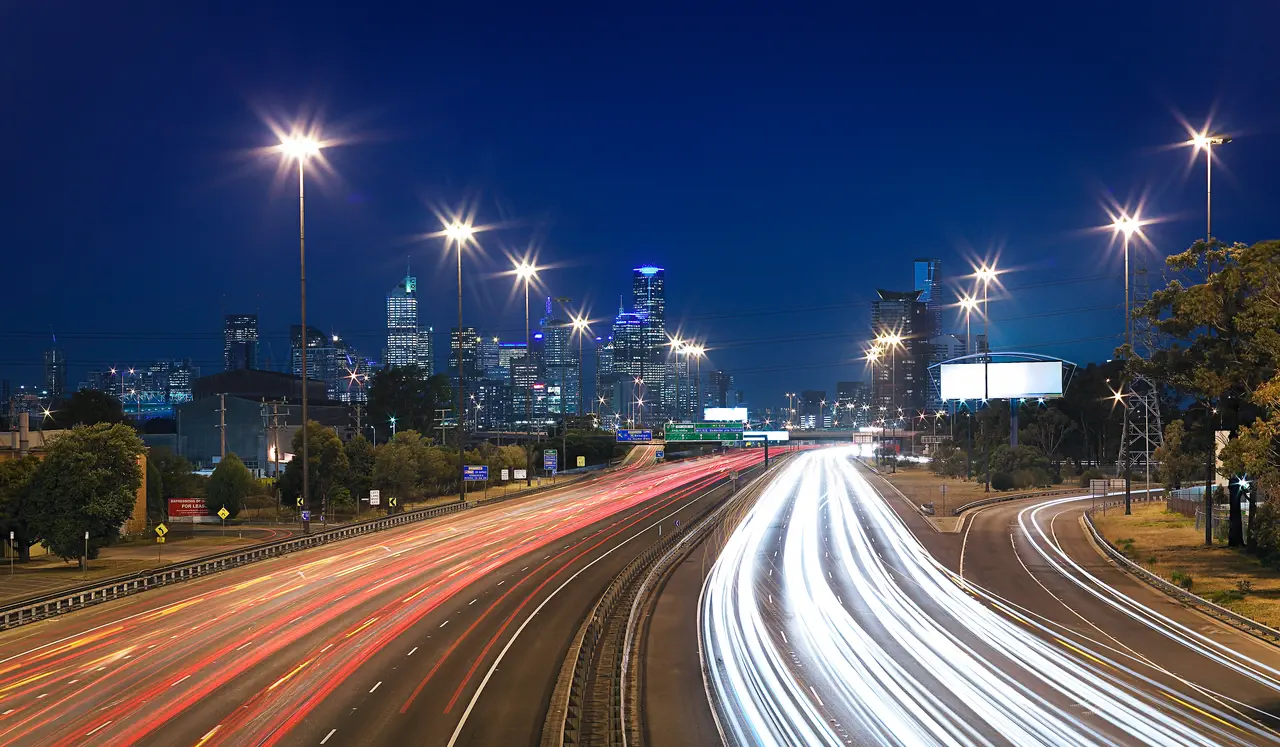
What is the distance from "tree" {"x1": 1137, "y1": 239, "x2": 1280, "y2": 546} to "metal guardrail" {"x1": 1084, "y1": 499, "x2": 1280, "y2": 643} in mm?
6129

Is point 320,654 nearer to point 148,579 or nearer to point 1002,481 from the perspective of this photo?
point 148,579

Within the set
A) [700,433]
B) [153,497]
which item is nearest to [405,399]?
[700,433]

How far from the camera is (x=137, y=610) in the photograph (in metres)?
34.0

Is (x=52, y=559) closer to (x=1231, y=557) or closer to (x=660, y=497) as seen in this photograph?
(x=660, y=497)

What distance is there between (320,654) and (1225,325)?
38125 millimetres

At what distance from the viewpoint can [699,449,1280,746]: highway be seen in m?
20.0

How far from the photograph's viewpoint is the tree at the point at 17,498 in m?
44.3

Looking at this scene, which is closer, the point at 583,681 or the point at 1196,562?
the point at 583,681

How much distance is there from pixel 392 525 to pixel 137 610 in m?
27.9

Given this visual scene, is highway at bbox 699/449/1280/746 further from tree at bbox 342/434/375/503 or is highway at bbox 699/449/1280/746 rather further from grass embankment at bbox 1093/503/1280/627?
tree at bbox 342/434/375/503

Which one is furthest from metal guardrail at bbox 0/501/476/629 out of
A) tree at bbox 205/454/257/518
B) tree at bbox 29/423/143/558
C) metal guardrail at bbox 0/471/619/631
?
tree at bbox 205/454/257/518

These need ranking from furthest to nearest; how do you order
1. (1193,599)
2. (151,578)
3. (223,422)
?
(223,422) → (151,578) → (1193,599)

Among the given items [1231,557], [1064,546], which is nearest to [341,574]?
[1064,546]

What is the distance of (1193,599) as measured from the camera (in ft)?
112
